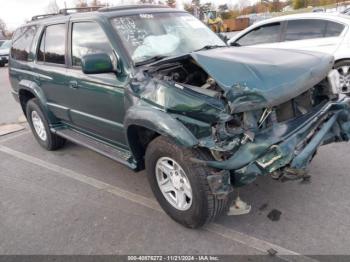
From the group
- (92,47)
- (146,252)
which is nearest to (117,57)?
(92,47)

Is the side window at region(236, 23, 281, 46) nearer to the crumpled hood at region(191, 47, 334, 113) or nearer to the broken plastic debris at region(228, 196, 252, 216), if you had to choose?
the crumpled hood at region(191, 47, 334, 113)

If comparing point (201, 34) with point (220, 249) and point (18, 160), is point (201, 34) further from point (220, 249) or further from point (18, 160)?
point (18, 160)

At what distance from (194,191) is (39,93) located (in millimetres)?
3183

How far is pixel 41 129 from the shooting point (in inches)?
212

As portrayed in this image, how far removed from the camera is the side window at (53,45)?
14.0ft

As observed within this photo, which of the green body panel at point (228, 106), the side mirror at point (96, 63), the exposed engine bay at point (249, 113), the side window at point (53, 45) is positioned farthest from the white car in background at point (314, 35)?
the side mirror at point (96, 63)

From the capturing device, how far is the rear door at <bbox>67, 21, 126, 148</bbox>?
11.5 ft

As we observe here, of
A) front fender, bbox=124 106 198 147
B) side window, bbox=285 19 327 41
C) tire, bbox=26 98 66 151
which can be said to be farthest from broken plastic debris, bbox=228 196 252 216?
side window, bbox=285 19 327 41

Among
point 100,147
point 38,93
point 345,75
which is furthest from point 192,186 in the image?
point 345,75

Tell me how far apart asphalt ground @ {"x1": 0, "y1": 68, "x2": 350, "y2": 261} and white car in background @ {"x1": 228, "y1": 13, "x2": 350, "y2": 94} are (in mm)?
2472

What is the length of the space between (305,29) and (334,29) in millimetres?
529

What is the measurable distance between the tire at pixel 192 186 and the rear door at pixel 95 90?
2.24 ft

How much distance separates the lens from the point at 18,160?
201 inches

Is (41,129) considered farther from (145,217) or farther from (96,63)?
(145,217)
